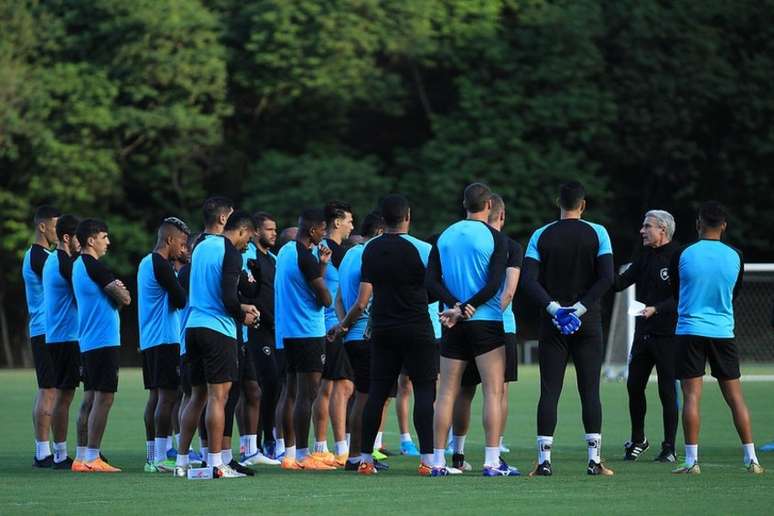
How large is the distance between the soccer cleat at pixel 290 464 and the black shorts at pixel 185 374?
107cm

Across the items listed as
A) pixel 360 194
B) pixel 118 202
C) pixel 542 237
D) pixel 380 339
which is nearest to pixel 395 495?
pixel 380 339

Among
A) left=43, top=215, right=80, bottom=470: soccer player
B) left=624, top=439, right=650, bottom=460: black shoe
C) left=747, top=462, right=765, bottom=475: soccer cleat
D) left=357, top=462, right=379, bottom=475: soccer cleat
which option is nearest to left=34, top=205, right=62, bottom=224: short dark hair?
left=43, top=215, right=80, bottom=470: soccer player

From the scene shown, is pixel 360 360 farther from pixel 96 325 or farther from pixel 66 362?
pixel 66 362

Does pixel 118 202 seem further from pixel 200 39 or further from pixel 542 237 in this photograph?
pixel 542 237

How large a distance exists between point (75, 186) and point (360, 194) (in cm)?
775

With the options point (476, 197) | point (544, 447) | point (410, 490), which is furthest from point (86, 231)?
point (544, 447)

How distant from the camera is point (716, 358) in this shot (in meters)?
12.2

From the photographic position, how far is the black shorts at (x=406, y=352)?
1204 cm

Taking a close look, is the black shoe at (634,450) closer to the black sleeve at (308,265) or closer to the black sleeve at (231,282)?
the black sleeve at (308,265)

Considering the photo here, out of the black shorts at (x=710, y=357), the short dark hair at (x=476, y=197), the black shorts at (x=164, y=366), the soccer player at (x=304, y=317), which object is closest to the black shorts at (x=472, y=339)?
the short dark hair at (x=476, y=197)

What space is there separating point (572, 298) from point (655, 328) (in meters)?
2.21

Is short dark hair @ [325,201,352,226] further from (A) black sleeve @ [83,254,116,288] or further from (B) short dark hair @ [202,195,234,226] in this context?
(A) black sleeve @ [83,254,116,288]

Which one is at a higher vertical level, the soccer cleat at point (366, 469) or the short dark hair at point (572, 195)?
the short dark hair at point (572, 195)

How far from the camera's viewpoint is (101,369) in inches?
514
